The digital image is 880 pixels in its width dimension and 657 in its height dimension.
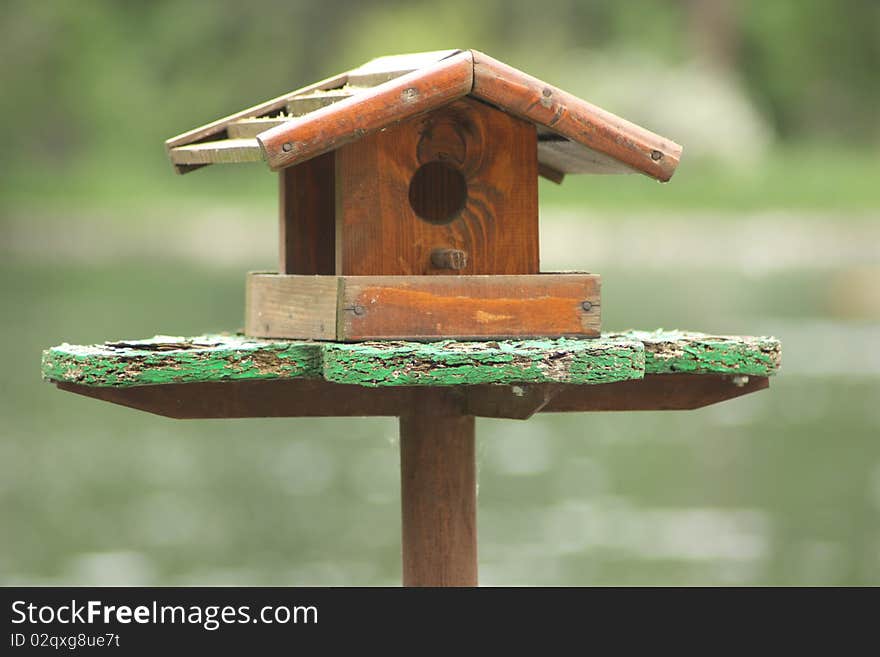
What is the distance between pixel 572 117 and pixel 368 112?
1.11 feet

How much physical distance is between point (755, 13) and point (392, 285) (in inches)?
1605

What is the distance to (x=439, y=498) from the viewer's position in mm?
3350

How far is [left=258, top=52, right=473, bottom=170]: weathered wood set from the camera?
296cm

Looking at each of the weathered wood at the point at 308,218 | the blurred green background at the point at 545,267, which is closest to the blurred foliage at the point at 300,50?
the blurred green background at the point at 545,267

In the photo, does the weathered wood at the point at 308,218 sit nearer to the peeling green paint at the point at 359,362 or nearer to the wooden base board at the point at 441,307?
the wooden base board at the point at 441,307

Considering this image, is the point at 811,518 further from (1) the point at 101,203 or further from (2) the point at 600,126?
(1) the point at 101,203

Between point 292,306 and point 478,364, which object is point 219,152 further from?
point 478,364

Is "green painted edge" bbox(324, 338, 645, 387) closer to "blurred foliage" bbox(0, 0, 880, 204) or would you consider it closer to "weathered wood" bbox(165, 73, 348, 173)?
"weathered wood" bbox(165, 73, 348, 173)

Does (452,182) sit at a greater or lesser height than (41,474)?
lesser

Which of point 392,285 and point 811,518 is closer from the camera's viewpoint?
point 392,285

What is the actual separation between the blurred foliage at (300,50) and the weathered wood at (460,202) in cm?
3320

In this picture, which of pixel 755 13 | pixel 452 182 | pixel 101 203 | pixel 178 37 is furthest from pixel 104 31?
pixel 452 182

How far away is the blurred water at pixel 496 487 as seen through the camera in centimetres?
919

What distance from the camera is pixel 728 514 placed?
34.9 ft
